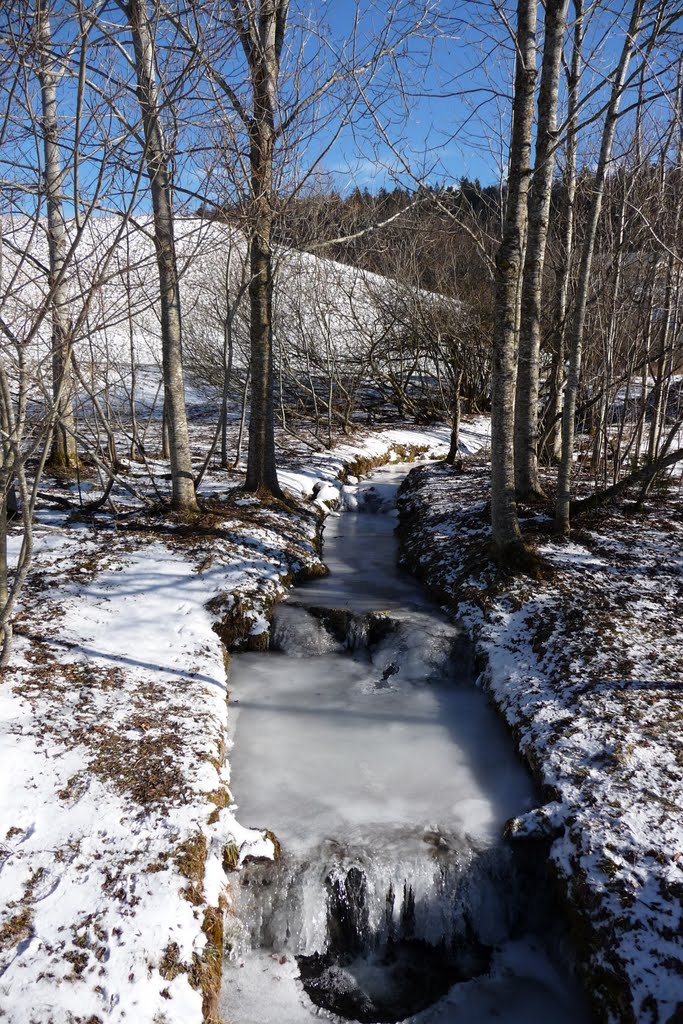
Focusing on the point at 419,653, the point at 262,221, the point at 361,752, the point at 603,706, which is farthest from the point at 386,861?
the point at 262,221

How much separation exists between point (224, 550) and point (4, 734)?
3.57 m

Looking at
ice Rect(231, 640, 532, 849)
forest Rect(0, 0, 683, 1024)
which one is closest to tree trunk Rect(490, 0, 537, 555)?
forest Rect(0, 0, 683, 1024)

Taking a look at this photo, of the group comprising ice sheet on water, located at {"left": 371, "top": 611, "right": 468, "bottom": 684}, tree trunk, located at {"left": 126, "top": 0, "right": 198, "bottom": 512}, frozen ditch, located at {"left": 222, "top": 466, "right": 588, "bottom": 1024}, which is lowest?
frozen ditch, located at {"left": 222, "top": 466, "right": 588, "bottom": 1024}

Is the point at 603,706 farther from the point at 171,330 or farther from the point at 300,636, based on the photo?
the point at 171,330

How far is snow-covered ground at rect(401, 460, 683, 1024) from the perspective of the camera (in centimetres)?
350

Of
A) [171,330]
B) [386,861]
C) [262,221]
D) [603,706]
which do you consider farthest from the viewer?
[262,221]

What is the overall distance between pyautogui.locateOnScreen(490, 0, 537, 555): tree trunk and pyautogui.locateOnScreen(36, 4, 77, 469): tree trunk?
366cm

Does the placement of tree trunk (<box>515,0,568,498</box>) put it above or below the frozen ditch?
above

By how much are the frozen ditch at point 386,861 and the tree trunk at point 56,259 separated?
2924 millimetres

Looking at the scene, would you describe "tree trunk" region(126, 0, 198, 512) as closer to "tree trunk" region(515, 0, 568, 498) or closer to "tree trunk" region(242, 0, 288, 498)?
"tree trunk" region(242, 0, 288, 498)

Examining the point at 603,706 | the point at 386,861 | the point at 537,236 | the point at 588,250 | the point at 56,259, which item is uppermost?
the point at 537,236

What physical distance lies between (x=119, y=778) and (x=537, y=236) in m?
6.62

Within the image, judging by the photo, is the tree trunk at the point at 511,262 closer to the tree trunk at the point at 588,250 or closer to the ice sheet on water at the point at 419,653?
the tree trunk at the point at 588,250

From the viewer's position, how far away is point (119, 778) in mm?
4191
